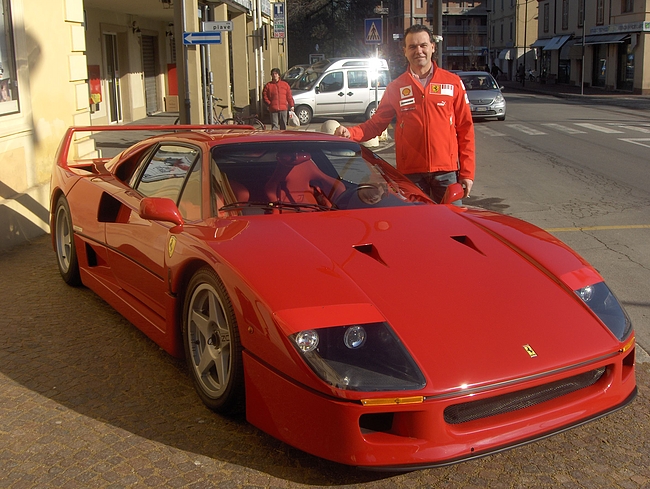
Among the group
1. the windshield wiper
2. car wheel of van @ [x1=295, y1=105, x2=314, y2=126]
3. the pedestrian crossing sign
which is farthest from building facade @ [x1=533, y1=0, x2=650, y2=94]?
the windshield wiper

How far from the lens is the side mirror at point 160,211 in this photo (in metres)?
3.84

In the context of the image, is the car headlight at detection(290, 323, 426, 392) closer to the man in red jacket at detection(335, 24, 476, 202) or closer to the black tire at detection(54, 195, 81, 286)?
the man in red jacket at detection(335, 24, 476, 202)

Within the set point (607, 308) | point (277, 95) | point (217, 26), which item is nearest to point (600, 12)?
point (277, 95)

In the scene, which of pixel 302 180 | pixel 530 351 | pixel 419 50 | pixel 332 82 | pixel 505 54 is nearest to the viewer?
pixel 530 351

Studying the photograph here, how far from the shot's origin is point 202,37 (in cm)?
1295

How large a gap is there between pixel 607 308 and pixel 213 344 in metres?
1.76

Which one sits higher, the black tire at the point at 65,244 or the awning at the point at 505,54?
the awning at the point at 505,54

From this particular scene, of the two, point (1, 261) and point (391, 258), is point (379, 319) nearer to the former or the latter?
point (391, 258)

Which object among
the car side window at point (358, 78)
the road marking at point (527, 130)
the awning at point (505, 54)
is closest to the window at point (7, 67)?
the road marking at point (527, 130)

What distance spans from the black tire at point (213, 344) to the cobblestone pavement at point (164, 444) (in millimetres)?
139

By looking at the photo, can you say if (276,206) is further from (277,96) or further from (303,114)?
(303,114)

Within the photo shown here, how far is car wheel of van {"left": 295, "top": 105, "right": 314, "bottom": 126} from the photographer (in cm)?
2492

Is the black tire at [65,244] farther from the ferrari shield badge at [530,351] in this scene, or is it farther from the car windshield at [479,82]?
the car windshield at [479,82]

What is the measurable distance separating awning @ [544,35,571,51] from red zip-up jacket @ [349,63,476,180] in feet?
173
